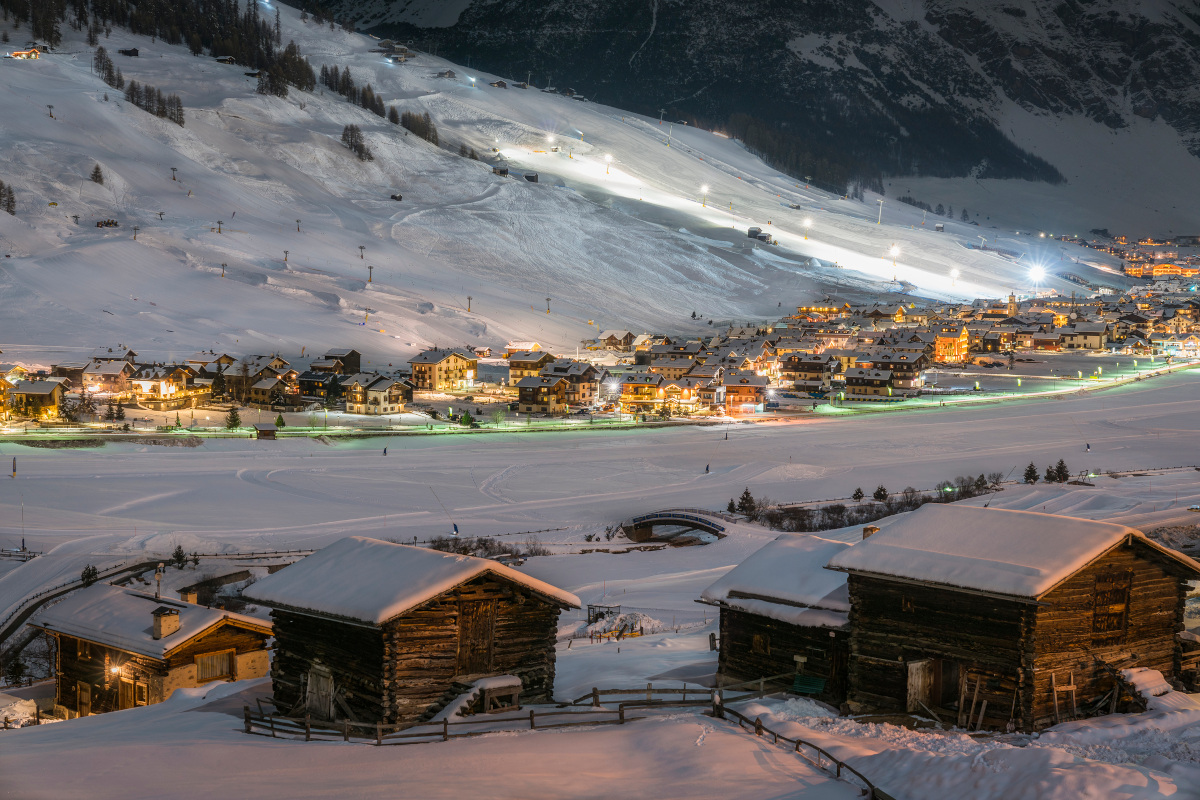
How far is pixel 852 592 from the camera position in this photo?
13.3m

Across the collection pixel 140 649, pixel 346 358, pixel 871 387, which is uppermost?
pixel 346 358

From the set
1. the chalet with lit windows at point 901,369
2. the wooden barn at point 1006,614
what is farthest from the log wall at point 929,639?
the chalet with lit windows at point 901,369

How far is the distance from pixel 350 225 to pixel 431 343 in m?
32.1

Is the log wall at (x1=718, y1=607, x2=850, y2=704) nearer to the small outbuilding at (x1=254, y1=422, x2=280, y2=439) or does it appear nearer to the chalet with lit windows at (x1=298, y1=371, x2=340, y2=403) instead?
the small outbuilding at (x1=254, y1=422, x2=280, y2=439)

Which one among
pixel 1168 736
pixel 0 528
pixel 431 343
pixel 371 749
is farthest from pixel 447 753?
pixel 431 343

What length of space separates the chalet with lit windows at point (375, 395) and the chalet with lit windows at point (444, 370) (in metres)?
8.42

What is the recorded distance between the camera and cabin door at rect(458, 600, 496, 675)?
13.3 meters

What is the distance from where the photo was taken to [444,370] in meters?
68.4

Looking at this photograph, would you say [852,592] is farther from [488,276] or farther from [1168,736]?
[488,276]

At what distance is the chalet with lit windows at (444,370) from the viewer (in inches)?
2667

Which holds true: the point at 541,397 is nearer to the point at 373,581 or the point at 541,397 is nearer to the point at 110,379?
the point at 110,379

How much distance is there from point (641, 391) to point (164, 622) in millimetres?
49065

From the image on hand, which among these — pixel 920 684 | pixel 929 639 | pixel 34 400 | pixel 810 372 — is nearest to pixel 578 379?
pixel 810 372

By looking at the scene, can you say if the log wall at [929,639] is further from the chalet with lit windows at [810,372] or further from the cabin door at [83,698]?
the chalet with lit windows at [810,372]
